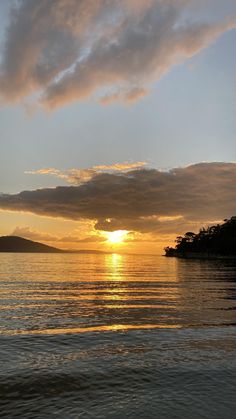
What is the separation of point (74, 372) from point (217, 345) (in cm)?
801

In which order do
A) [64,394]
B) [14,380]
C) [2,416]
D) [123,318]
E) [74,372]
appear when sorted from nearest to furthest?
[2,416] < [64,394] < [14,380] < [74,372] < [123,318]

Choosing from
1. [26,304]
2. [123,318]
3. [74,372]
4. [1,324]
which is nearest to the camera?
[74,372]

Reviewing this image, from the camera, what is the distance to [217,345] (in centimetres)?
2020

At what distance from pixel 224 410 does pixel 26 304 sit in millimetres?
27287

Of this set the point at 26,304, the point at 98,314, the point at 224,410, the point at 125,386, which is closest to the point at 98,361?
the point at 125,386

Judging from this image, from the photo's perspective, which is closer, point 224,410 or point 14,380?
point 224,410

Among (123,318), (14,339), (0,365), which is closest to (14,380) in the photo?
(0,365)

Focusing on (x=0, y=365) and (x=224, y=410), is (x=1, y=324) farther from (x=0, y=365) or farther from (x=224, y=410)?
(x=224, y=410)

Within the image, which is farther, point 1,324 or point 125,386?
point 1,324

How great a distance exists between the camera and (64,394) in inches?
526

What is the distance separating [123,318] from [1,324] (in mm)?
8521

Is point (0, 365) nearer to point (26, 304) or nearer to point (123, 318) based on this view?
point (123, 318)

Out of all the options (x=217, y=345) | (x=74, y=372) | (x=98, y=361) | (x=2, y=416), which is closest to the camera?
(x=2, y=416)

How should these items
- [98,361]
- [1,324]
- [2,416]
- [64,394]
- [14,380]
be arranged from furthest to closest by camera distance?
[1,324], [98,361], [14,380], [64,394], [2,416]
